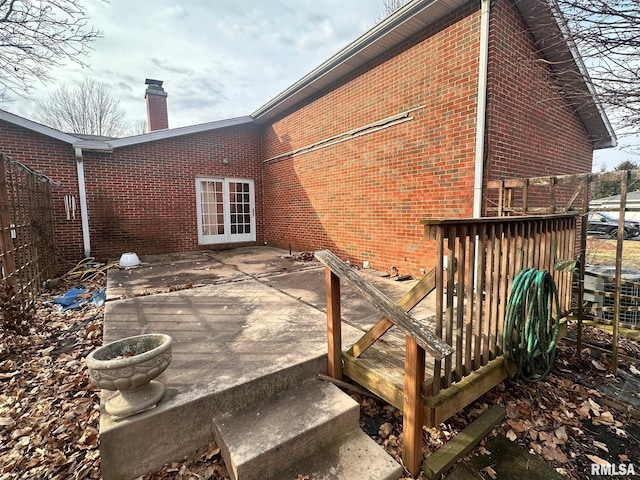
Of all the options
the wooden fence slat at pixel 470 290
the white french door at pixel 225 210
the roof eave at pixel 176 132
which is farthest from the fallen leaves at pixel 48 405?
the white french door at pixel 225 210

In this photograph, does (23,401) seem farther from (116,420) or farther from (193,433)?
(193,433)

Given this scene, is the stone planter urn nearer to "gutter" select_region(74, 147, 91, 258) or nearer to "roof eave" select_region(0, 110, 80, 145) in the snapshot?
"gutter" select_region(74, 147, 91, 258)

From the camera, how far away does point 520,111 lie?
456cm

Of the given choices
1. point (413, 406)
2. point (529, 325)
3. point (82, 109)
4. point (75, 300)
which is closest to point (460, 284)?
point (413, 406)

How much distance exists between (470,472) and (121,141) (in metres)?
9.02

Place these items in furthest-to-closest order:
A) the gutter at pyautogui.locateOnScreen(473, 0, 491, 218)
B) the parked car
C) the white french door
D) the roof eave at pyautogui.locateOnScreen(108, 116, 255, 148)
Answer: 1. the parked car
2. the white french door
3. the roof eave at pyautogui.locateOnScreen(108, 116, 255, 148)
4. the gutter at pyautogui.locateOnScreen(473, 0, 491, 218)

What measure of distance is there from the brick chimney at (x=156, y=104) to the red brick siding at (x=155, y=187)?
2593 mm

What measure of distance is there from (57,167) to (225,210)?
13.2 feet

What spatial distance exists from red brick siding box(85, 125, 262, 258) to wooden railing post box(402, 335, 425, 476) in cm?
822

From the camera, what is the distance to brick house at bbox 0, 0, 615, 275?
13.8ft

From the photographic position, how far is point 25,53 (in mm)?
6723

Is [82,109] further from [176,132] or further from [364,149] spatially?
[364,149]

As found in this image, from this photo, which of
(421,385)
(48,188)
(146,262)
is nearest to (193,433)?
(421,385)

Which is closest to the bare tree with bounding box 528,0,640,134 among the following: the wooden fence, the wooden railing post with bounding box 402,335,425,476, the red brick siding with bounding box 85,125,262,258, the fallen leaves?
the wooden railing post with bounding box 402,335,425,476
